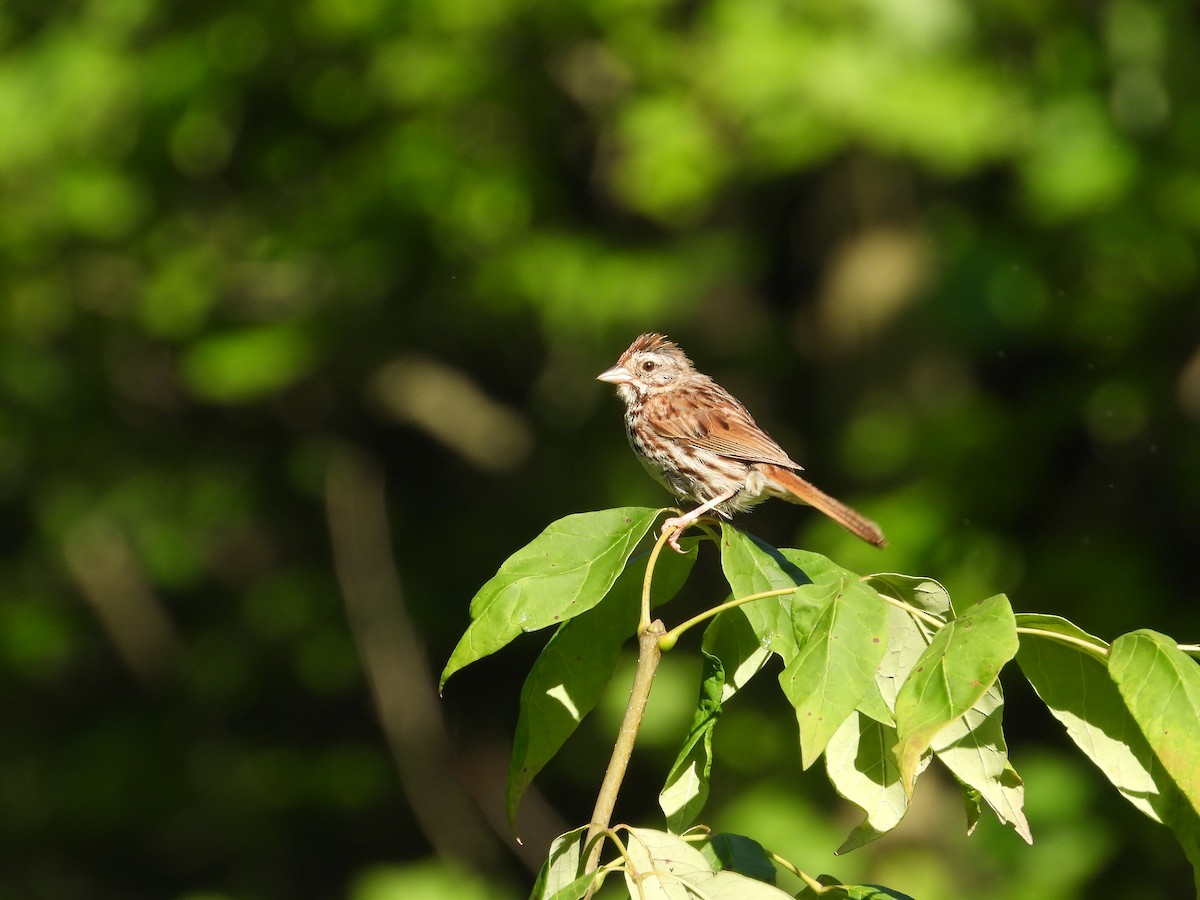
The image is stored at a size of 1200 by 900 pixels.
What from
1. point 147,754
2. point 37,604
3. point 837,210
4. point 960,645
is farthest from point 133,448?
point 960,645

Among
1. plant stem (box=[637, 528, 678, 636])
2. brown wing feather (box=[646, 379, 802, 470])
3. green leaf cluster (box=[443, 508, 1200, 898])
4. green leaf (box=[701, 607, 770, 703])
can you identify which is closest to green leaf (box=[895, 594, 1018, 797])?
green leaf cluster (box=[443, 508, 1200, 898])

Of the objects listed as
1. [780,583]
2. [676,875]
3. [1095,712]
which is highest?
→ [780,583]

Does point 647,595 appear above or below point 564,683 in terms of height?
above

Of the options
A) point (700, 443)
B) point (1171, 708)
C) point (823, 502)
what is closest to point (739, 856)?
point (1171, 708)

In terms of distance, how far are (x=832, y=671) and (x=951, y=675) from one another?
146 mm

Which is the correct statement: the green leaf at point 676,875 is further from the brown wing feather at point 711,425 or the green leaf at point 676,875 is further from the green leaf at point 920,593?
the brown wing feather at point 711,425

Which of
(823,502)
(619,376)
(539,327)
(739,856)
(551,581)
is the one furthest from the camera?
(539,327)

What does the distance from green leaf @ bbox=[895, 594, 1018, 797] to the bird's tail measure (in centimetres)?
121

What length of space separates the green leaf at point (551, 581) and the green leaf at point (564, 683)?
17 centimetres

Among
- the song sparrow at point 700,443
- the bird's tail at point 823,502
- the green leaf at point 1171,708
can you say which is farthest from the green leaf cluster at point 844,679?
the song sparrow at point 700,443

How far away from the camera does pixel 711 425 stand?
4359 mm

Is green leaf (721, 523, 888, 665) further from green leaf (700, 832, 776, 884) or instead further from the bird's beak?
the bird's beak

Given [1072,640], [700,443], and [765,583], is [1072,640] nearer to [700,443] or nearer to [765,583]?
[765,583]

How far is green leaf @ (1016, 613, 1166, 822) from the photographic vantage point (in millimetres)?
2039
